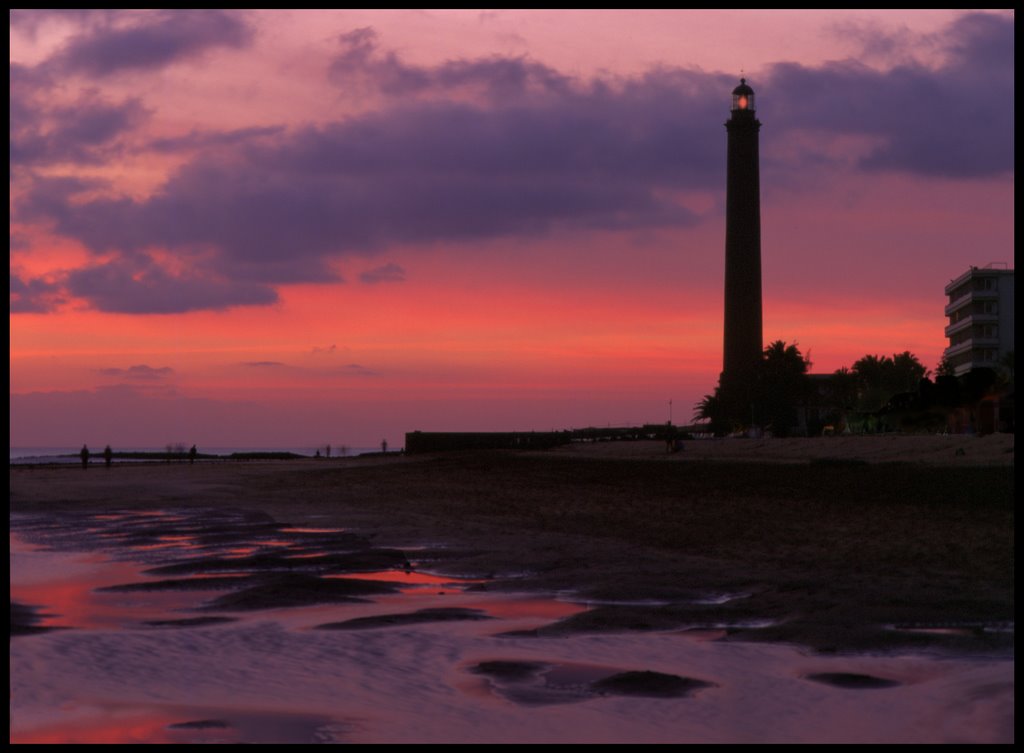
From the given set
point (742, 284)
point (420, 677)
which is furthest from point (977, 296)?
point (420, 677)

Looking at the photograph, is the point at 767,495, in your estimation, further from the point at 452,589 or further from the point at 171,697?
the point at 171,697

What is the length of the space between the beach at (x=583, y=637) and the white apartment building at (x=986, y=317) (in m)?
101

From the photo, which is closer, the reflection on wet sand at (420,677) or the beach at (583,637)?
the reflection on wet sand at (420,677)

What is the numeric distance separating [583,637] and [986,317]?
11557 cm

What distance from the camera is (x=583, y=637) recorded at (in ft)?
32.8

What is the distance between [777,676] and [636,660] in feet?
3.70

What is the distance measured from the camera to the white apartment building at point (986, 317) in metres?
115

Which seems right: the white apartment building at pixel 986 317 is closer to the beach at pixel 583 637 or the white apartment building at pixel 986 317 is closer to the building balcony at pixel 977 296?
the building balcony at pixel 977 296

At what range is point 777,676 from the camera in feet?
27.9

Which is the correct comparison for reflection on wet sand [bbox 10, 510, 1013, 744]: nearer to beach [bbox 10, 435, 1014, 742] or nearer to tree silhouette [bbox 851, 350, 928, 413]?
beach [bbox 10, 435, 1014, 742]

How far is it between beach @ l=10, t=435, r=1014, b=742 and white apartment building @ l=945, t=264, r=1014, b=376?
332 feet

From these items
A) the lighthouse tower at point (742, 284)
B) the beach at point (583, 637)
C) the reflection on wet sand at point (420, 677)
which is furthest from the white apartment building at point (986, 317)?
the reflection on wet sand at point (420, 677)

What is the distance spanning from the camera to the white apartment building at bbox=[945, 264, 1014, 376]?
115m

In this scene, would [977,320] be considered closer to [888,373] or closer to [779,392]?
[888,373]
